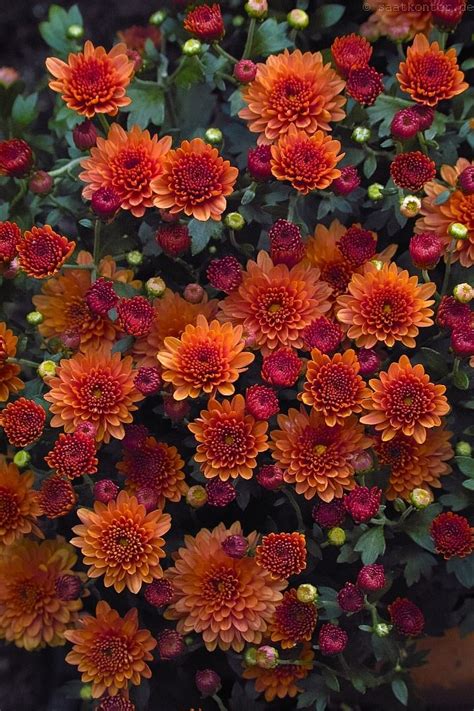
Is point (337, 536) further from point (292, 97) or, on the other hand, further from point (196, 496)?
point (292, 97)

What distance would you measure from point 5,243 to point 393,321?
2.22 ft

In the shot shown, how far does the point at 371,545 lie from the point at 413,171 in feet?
2.13

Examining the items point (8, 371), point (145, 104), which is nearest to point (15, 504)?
point (8, 371)

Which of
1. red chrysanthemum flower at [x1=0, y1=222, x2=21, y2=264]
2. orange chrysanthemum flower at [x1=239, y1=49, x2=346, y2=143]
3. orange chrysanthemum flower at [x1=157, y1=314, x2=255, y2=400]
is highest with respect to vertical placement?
orange chrysanthemum flower at [x1=239, y1=49, x2=346, y2=143]

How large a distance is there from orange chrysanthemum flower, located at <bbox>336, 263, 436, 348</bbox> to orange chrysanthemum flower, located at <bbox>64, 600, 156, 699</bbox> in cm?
63

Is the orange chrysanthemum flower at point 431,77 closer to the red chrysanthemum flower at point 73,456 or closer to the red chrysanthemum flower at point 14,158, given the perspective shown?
the red chrysanthemum flower at point 14,158

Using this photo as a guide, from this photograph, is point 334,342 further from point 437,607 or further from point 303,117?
point 437,607

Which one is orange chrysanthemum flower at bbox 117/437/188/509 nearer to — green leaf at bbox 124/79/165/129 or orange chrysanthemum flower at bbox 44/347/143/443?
orange chrysanthemum flower at bbox 44/347/143/443

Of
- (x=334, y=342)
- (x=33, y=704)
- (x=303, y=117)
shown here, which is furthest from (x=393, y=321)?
(x=33, y=704)

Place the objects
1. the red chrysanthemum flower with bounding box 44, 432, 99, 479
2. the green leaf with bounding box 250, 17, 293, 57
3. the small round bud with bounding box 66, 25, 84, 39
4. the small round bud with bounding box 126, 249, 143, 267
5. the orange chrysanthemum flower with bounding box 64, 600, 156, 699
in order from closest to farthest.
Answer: the red chrysanthemum flower with bounding box 44, 432, 99, 479 → the orange chrysanthemum flower with bounding box 64, 600, 156, 699 → the small round bud with bounding box 126, 249, 143, 267 → the green leaf with bounding box 250, 17, 293, 57 → the small round bud with bounding box 66, 25, 84, 39

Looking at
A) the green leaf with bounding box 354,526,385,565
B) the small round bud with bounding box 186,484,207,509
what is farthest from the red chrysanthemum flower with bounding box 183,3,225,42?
the green leaf with bounding box 354,526,385,565

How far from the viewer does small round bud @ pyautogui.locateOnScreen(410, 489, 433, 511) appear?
1.35m

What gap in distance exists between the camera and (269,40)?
1.66 metres

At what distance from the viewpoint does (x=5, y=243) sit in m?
1.43
